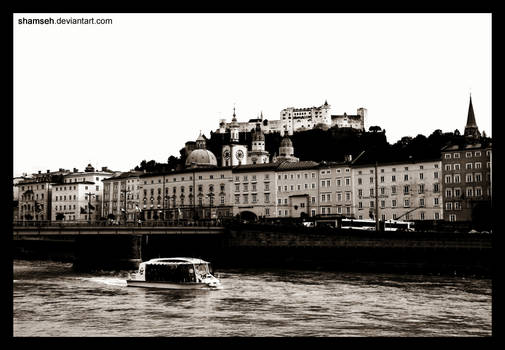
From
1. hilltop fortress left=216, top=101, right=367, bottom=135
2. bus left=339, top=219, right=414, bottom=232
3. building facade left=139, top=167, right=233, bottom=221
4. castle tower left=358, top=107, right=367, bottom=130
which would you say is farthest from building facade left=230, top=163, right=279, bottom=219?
castle tower left=358, top=107, right=367, bottom=130

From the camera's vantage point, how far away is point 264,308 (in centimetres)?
1627

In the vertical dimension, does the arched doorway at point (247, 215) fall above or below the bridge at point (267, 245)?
above

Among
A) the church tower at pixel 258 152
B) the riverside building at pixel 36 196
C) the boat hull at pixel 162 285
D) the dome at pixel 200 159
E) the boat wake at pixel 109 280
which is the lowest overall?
the boat wake at pixel 109 280

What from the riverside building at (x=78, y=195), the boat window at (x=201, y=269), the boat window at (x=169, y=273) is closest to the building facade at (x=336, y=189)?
the riverside building at (x=78, y=195)

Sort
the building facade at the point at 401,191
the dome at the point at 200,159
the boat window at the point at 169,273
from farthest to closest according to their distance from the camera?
the dome at the point at 200,159, the building facade at the point at 401,191, the boat window at the point at 169,273

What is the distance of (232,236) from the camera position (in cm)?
3822

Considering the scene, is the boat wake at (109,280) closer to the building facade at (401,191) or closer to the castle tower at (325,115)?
the building facade at (401,191)

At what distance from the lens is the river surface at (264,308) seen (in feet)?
43.3

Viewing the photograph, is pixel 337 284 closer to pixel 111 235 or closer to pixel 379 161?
pixel 111 235

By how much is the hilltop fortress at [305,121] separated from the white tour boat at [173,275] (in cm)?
7822

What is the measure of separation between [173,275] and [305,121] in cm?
8219

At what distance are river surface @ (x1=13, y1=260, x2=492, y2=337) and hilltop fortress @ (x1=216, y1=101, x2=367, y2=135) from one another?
78613 millimetres
